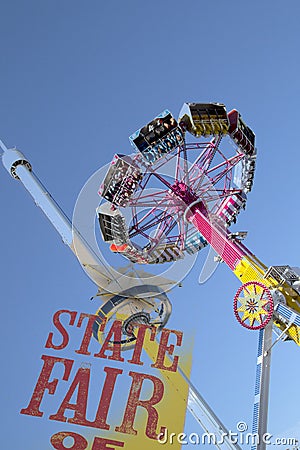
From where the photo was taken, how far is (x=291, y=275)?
19.9m

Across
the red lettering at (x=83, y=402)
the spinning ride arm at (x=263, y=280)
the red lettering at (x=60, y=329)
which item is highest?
the spinning ride arm at (x=263, y=280)

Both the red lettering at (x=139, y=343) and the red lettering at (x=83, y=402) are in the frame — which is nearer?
the red lettering at (x=83, y=402)

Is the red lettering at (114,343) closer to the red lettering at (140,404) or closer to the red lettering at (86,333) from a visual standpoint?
the red lettering at (86,333)

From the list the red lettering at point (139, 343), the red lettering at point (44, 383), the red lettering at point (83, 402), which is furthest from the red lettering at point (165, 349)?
the red lettering at point (44, 383)

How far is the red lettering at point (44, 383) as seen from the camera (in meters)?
16.5

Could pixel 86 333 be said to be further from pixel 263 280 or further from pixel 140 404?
pixel 263 280

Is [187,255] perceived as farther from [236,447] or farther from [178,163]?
[236,447]

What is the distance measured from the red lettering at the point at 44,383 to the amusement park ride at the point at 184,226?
278 cm

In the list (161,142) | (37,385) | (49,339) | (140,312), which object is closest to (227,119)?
(161,142)

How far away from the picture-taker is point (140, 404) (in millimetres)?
17312

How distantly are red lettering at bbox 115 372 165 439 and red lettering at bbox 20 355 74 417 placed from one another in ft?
6.40

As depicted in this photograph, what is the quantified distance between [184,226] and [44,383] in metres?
11.5

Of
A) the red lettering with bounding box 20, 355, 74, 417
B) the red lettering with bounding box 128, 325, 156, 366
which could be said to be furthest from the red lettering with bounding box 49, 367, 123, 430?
the red lettering with bounding box 128, 325, 156, 366

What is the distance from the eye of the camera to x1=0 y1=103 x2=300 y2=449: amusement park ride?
18.5 m
